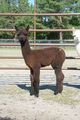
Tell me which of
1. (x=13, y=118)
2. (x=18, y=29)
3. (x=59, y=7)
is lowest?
(x=59, y=7)

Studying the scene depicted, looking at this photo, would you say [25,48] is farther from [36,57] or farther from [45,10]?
[45,10]

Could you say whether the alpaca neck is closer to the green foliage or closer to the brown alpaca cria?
the brown alpaca cria

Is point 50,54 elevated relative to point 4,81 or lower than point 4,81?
elevated

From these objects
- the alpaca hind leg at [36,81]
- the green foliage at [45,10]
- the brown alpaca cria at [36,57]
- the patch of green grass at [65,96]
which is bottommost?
the green foliage at [45,10]

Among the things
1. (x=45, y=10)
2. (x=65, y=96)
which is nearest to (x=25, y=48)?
(x=65, y=96)

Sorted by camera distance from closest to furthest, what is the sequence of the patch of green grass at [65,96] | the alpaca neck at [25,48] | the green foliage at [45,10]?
the patch of green grass at [65,96], the alpaca neck at [25,48], the green foliage at [45,10]

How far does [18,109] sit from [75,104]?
49.7 inches

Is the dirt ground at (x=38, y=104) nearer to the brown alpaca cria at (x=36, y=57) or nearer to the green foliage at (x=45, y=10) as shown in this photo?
the brown alpaca cria at (x=36, y=57)

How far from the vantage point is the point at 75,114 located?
7.59 metres

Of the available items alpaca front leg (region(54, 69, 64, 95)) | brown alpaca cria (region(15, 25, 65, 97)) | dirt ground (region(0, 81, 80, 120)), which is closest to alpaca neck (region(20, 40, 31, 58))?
brown alpaca cria (region(15, 25, 65, 97))

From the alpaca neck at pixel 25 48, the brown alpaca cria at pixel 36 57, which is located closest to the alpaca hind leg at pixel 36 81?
the brown alpaca cria at pixel 36 57

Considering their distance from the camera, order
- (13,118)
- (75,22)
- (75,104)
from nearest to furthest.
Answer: (13,118)
(75,104)
(75,22)

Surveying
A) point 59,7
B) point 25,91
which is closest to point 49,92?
point 25,91

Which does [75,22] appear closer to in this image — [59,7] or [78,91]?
[59,7]
